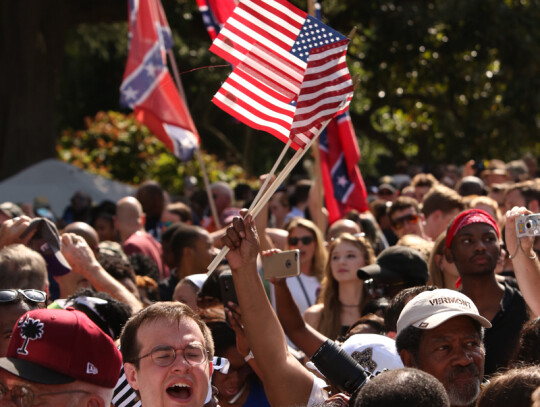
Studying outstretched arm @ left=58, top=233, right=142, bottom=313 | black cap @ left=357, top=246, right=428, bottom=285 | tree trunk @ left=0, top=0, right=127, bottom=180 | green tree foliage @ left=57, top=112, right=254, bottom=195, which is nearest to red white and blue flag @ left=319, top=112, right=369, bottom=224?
black cap @ left=357, top=246, right=428, bottom=285

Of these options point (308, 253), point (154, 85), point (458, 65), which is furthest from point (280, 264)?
point (458, 65)

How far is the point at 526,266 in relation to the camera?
5.11 m

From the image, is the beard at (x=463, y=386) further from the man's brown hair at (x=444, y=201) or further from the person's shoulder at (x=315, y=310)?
the man's brown hair at (x=444, y=201)

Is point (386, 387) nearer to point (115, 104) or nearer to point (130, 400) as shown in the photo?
point (130, 400)

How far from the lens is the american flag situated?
5.00 m

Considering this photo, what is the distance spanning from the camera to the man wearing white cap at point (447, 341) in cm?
401

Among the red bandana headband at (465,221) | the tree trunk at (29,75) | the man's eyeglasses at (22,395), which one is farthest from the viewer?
the tree trunk at (29,75)

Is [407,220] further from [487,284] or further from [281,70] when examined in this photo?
[281,70]

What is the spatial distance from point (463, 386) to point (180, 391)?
3.83 feet

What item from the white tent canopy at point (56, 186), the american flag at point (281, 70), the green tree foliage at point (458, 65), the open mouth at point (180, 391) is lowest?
the white tent canopy at point (56, 186)

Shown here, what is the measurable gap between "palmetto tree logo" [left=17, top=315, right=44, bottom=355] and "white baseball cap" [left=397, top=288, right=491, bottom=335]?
164cm

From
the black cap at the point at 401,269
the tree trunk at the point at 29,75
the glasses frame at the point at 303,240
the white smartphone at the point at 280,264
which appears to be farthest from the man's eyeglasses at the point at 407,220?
the tree trunk at the point at 29,75

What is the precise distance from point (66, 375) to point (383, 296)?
3.16 meters

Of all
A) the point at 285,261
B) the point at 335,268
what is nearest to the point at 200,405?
the point at 285,261
